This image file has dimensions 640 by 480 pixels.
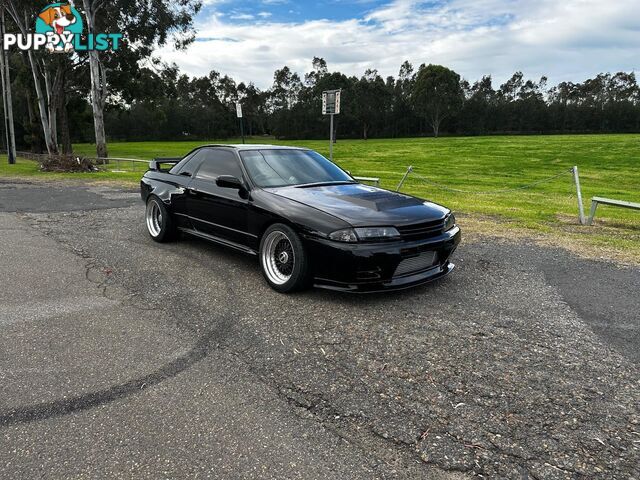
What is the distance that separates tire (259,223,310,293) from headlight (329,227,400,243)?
1.28ft

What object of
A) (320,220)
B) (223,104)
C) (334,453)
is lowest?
(334,453)

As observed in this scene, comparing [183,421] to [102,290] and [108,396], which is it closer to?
[108,396]

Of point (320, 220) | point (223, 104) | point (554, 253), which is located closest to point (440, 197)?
point (554, 253)

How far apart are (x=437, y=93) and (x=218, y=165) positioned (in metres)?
78.7

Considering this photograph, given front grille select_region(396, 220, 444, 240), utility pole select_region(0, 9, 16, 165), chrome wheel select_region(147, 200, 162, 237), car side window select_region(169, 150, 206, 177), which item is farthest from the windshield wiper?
utility pole select_region(0, 9, 16, 165)

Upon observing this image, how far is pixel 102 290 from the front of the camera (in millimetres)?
4625

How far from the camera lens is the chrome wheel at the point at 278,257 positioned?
4523 mm

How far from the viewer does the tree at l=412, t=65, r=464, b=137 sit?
77.2m

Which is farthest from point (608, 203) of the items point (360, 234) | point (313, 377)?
point (313, 377)

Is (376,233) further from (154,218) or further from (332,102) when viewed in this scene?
(332,102)

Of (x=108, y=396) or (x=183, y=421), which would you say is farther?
(x=108, y=396)

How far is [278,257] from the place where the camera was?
15.3 feet

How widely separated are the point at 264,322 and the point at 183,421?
1.37 meters

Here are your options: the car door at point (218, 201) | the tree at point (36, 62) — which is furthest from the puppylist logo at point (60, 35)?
the car door at point (218, 201)
